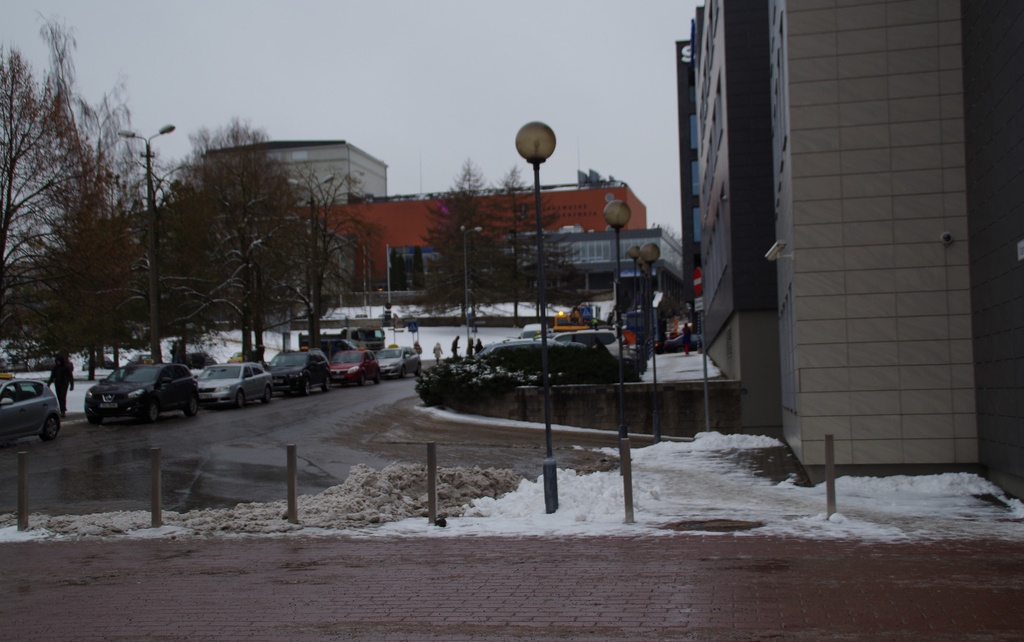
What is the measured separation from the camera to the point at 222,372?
33750 millimetres

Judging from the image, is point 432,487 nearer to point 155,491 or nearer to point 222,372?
point 155,491

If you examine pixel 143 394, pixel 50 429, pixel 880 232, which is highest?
pixel 880 232

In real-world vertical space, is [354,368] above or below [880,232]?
below

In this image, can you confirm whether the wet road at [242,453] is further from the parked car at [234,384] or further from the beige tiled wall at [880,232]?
the beige tiled wall at [880,232]

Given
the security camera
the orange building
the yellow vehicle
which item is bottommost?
the yellow vehicle

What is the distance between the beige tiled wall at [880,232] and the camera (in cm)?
1391

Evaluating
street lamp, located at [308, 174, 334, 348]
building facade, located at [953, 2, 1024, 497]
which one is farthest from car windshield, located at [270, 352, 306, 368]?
building facade, located at [953, 2, 1024, 497]

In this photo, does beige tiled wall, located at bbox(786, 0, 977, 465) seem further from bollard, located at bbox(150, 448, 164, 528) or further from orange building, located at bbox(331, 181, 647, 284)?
orange building, located at bbox(331, 181, 647, 284)

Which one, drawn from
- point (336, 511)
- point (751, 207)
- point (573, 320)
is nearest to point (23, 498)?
point (336, 511)

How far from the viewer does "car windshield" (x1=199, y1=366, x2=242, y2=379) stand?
33.5 m

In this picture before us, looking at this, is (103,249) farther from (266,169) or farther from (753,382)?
(266,169)

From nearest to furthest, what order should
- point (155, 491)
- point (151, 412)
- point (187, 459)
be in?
point (155, 491) → point (187, 459) → point (151, 412)

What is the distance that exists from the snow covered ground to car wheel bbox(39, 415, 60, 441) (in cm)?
1052

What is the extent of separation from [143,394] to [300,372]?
1139cm
